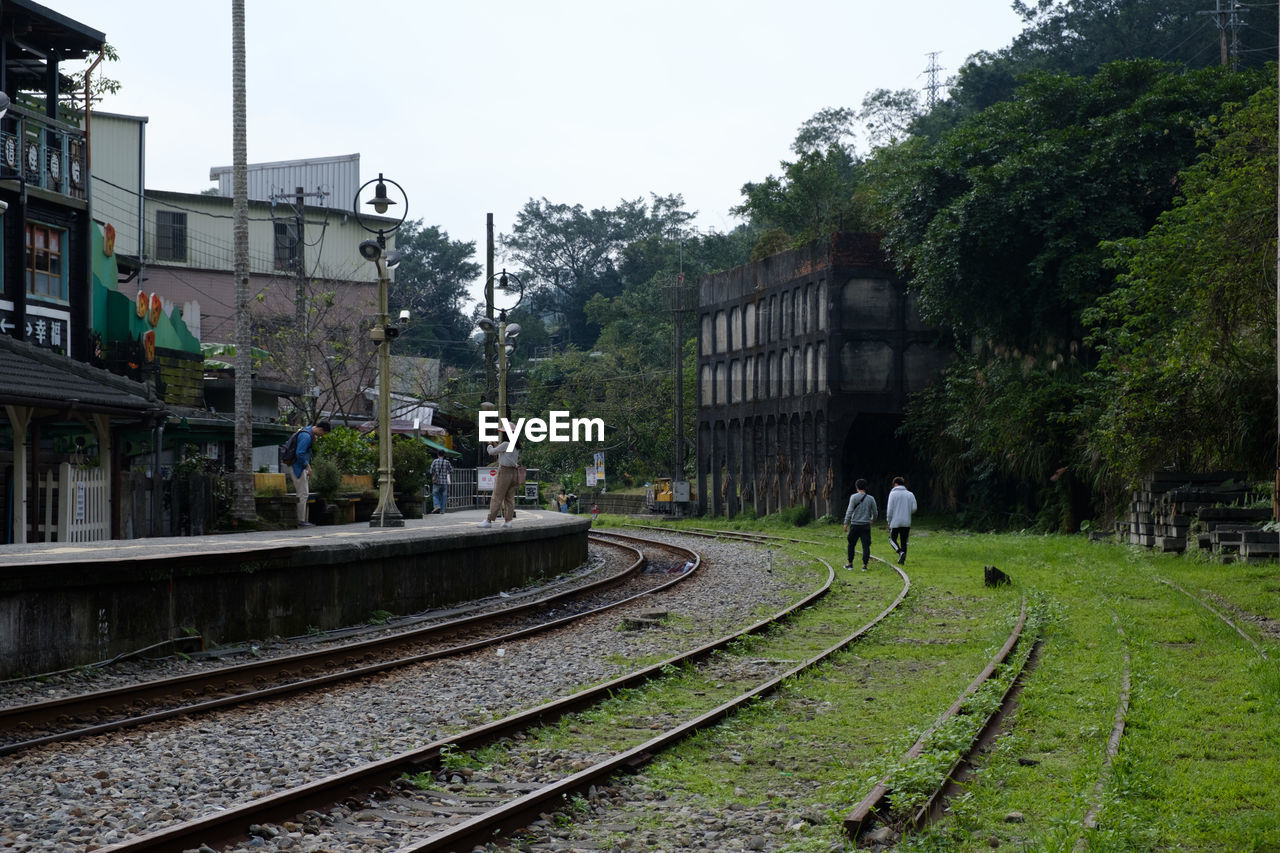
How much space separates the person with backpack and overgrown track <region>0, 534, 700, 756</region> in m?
5.62

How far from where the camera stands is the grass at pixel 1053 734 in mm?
6602

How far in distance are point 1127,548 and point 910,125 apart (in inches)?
1852

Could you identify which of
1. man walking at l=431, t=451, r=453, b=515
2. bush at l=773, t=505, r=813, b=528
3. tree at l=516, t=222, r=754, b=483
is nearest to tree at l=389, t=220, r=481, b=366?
tree at l=516, t=222, r=754, b=483

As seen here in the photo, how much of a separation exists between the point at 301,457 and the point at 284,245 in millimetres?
31046

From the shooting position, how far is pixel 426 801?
7.25 meters

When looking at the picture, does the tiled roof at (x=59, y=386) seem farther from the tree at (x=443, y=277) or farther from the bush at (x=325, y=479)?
the tree at (x=443, y=277)

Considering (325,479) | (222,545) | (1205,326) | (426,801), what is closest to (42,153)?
(325,479)

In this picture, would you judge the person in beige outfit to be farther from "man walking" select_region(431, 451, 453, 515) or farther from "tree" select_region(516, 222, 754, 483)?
"tree" select_region(516, 222, 754, 483)

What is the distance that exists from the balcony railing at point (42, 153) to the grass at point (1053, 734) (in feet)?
58.6

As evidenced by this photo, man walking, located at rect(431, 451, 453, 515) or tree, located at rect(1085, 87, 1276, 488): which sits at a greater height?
tree, located at rect(1085, 87, 1276, 488)

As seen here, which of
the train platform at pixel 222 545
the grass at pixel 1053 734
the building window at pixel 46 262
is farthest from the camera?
the building window at pixel 46 262

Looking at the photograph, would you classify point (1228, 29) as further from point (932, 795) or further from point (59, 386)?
point (932, 795)

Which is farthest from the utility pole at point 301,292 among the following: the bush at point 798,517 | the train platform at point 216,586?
the train platform at point 216,586

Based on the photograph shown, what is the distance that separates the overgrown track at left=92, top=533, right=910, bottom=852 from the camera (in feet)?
20.1
